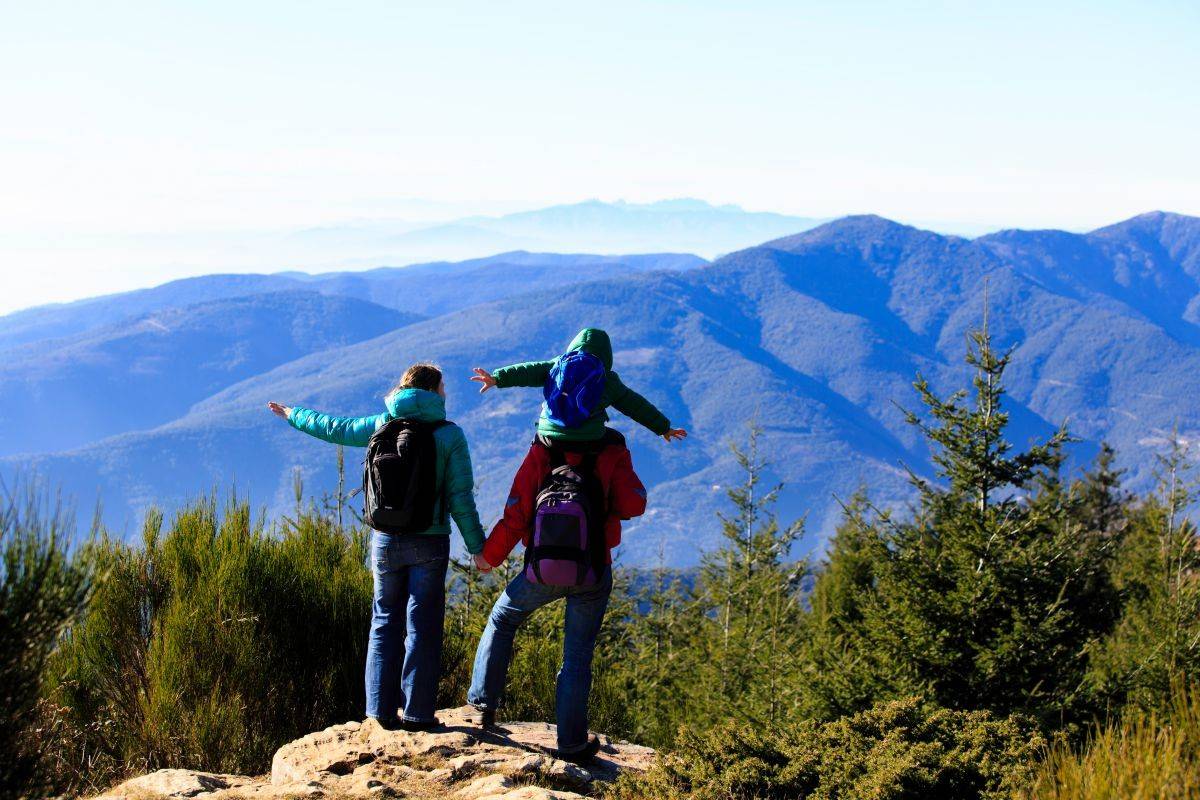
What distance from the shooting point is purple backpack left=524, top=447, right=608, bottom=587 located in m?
→ 5.20

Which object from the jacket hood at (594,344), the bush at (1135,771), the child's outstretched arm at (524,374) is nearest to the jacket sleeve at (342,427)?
the child's outstretched arm at (524,374)

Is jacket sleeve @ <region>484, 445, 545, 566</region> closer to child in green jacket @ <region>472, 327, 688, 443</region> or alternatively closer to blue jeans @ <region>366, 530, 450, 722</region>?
child in green jacket @ <region>472, 327, 688, 443</region>

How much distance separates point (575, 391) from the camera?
5293 mm

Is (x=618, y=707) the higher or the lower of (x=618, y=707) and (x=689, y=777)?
the lower

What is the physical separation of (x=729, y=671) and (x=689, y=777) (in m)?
9.62

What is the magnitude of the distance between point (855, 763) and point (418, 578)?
2.26 meters

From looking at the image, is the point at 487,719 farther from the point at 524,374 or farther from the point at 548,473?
the point at 524,374

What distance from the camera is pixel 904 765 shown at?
4535mm

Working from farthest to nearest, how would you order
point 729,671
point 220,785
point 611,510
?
point 729,671, point 611,510, point 220,785

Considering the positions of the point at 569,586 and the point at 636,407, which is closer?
the point at 569,586

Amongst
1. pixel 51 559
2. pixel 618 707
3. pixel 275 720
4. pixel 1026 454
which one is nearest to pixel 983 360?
pixel 1026 454

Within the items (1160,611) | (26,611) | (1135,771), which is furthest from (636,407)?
(1160,611)

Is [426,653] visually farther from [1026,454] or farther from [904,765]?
[1026,454]

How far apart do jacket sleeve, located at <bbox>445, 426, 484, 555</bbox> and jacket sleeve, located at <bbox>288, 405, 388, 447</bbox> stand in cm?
46
